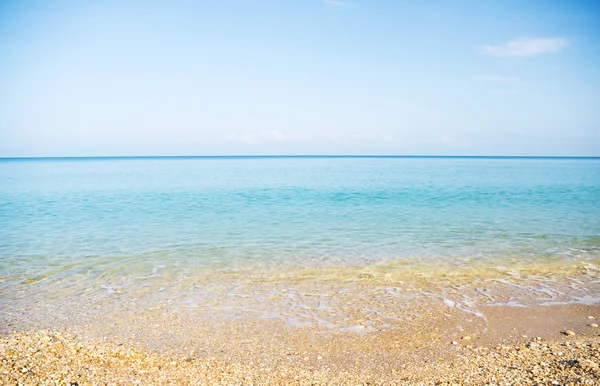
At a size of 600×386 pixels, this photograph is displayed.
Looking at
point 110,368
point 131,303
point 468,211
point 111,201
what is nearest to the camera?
point 110,368

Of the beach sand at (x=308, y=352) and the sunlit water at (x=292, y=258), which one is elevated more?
the beach sand at (x=308, y=352)

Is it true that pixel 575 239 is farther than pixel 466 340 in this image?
Yes

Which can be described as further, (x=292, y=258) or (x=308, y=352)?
(x=292, y=258)

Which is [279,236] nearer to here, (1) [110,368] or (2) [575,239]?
(1) [110,368]

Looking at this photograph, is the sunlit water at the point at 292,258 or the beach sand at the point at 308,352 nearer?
the beach sand at the point at 308,352

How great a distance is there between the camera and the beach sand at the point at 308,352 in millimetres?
4984

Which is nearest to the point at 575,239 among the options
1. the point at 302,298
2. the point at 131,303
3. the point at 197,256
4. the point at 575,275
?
the point at 575,275

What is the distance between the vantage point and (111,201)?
26.4 m

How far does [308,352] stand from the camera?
232 inches

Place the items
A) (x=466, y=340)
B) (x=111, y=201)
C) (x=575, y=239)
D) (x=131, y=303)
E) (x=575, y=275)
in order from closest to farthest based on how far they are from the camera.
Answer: (x=466, y=340) → (x=131, y=303) → (x=575, y=275) → (x=575, y=239) → (x=111, y=201)

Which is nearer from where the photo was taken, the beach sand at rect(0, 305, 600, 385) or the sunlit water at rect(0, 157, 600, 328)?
the beach sand at rect(0, 305, 600, 385)

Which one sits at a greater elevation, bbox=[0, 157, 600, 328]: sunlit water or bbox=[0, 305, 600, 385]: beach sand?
bbox=[0, 305, 600, 385]: beach sand

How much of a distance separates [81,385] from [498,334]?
20.7 ft

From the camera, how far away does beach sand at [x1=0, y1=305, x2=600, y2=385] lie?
4984mm
